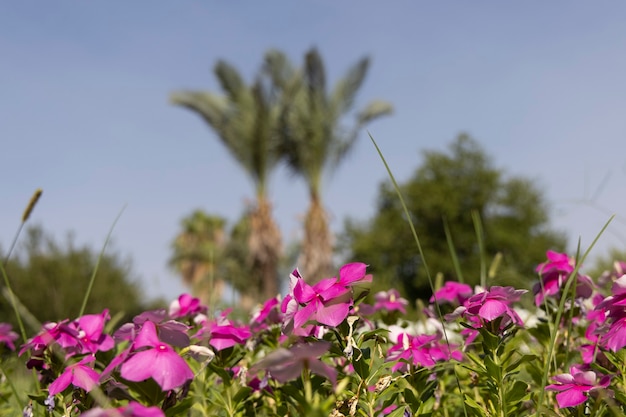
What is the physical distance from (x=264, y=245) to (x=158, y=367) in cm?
2401

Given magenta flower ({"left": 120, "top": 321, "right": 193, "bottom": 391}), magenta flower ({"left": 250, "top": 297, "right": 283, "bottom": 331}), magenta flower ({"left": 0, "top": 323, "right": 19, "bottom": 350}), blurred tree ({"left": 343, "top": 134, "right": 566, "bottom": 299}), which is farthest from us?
blurred tree ({"left": 343, "top": 134, "right": 566, "bottom": 299})

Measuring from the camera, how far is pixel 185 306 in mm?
2631

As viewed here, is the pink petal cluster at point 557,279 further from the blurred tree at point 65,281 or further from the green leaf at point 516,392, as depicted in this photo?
the blurred tree at point 65,281

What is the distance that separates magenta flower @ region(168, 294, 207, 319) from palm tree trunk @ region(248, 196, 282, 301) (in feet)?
73.7

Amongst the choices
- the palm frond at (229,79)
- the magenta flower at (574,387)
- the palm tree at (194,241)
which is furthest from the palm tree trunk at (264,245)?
the magenta flower at (574,387)

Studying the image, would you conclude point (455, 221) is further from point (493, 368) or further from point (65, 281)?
point (493, 368)

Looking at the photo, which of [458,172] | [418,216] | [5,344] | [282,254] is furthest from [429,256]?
[5,344]

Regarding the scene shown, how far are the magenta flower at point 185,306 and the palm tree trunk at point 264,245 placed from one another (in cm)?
2246

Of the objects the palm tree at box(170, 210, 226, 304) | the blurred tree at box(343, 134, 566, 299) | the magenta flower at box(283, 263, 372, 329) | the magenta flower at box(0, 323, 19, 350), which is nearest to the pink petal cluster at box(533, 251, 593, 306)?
the magenta flower at box(283, 263, 372, 329)

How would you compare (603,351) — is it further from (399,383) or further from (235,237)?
(235,237)

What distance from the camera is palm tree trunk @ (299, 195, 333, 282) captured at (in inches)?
954

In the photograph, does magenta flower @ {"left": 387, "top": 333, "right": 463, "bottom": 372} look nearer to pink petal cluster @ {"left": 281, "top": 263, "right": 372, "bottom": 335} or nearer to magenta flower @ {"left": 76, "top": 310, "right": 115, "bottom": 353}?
pink petal cluster @ {"left": 281, "top": 263, "right": 372, "bottom": 335}

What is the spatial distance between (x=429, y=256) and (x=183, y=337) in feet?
104

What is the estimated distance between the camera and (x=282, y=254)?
84.5 ft
